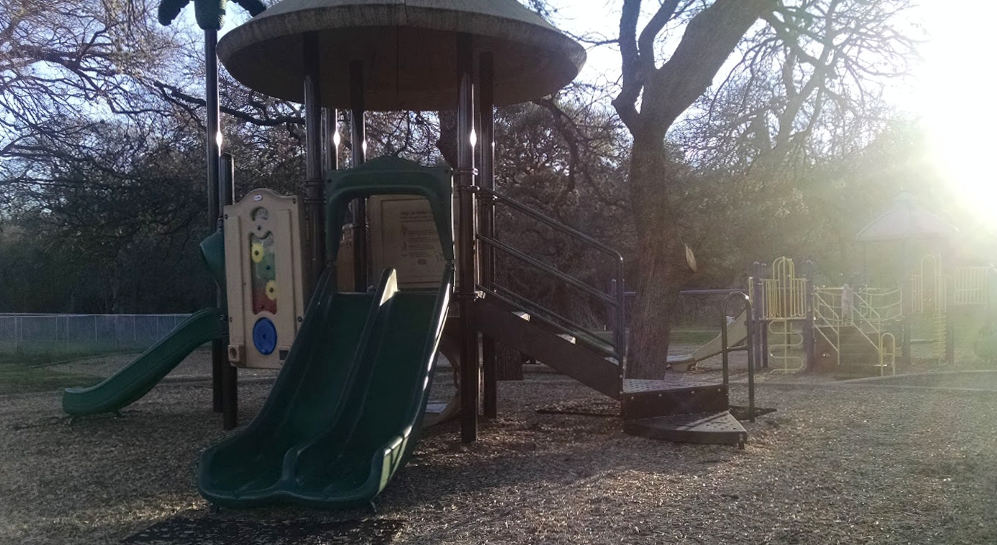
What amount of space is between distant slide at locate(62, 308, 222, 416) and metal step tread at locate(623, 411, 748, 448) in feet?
15.7

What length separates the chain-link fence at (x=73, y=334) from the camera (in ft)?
68.2

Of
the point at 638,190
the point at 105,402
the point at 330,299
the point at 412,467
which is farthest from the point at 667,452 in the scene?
the point at 105,402

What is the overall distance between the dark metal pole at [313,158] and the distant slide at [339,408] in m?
0.47

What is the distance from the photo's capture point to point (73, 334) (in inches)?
851

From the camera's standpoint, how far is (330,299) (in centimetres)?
690

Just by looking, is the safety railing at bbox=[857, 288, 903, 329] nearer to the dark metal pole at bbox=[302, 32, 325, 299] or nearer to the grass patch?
the dark metal pole at bbox=[302, 32, 325, 299]

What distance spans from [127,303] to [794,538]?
31125 millimetres

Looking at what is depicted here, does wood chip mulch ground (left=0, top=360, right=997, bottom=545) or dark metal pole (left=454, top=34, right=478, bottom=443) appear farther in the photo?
dark metal pole (left=454, top=34, right=478, bottom=443)

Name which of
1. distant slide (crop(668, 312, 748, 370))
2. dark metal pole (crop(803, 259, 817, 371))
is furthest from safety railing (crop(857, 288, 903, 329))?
distant slide (crop(668, 312, 748, 370))

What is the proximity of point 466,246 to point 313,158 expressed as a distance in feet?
5.20

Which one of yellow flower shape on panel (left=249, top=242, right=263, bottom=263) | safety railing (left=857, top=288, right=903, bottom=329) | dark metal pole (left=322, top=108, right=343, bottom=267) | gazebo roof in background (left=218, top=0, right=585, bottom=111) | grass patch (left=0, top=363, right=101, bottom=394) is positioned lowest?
grass patch (left=0, top=363, right=101, bottom=394)

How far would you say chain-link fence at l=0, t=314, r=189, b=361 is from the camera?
20797mm

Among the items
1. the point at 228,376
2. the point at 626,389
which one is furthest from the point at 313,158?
the point at 626,389

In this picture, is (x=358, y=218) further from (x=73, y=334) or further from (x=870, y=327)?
(x=73, y=334)
